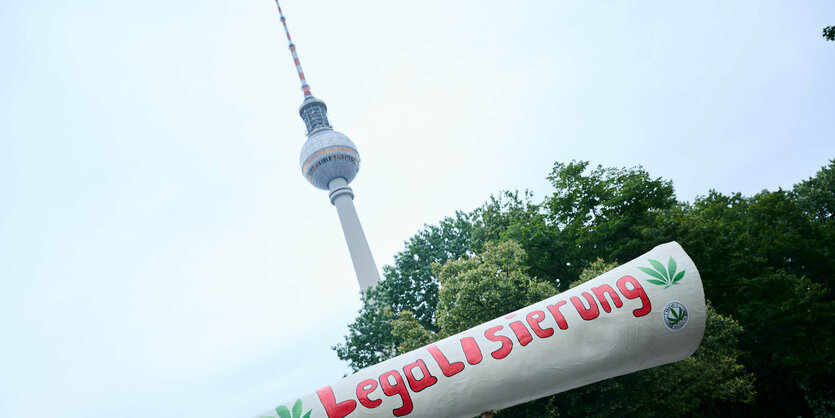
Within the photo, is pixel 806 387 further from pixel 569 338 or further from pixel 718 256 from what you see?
pixel 569 338

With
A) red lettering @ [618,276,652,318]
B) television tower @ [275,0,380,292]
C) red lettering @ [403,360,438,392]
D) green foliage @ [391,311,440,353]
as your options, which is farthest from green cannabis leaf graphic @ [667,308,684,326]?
television tower @ [275,0,380,292]

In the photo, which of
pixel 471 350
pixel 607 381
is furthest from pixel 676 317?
pixel 607 381

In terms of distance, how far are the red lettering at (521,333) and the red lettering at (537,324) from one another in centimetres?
12

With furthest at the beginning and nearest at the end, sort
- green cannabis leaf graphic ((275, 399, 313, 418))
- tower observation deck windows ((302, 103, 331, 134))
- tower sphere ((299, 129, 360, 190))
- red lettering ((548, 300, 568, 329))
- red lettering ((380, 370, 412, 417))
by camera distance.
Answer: tower observation deck windows ((302, 103, 331, 134)) < tower sphere ((299, 129, 360, 190)) < red lettering ((548, 300, 568, 329)) < red lettering ((380, 370, 412, 417)) < green cannabis leaf graphic ((275, 399, 313, 418))

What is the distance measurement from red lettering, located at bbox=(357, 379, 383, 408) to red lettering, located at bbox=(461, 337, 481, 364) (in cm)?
146

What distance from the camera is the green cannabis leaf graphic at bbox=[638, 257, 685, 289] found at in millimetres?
7809

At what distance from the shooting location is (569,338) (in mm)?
7824

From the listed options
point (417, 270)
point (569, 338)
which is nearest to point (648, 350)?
point (569, 338)

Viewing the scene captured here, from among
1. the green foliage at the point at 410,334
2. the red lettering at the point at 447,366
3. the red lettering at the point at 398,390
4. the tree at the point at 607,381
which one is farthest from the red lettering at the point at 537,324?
the green foliage at the point at 410,334

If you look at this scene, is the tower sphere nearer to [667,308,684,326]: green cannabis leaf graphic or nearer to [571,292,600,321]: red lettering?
[571,292,600,321]: red lettering

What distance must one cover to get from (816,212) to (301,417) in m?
42.5

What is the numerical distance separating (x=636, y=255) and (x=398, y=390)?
1895 cm

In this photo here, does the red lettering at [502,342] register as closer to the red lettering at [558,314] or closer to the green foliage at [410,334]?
the red lettering at [558,314]

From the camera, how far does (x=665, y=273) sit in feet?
25.8
